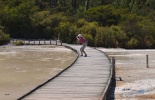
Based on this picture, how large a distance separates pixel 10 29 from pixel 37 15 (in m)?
4.80

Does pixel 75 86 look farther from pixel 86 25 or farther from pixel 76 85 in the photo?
pixel 86 25

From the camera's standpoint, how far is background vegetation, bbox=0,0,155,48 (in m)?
47.7

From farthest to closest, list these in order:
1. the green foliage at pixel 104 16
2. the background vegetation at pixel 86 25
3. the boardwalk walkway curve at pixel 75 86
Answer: the green foliage at pixel 104 16 → the background vegetation at pixel 86 25 → the boardwalk walkway curve at pixel 75 86

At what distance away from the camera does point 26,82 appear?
1722 cm

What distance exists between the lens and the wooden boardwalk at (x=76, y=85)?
38.4 feet

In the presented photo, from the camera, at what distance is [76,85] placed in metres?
13.8

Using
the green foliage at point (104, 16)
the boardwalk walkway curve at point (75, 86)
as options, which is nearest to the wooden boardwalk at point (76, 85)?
the boardwalk walkway curve at point (75, 86)

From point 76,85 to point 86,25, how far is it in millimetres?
38160

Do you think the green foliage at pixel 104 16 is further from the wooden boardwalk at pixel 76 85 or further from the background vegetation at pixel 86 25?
the wooden boardwalk at pixel 76 85

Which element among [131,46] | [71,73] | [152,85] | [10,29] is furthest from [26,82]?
[10,29]

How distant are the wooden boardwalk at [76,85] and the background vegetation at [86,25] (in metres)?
28.9

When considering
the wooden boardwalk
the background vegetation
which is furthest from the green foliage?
the wooden boardwalk

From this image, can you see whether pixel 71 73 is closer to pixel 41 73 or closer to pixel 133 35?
pixel 41 73

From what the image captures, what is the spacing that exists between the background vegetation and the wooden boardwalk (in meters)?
28.9
